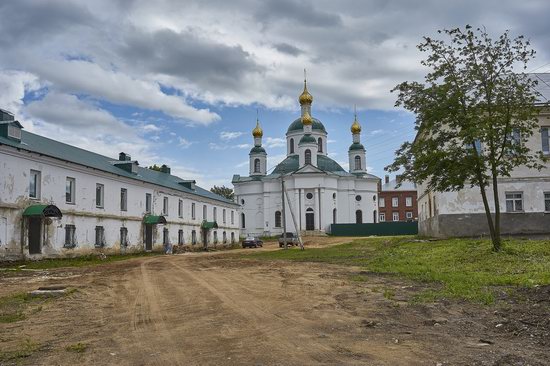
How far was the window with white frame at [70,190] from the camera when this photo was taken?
3077cm

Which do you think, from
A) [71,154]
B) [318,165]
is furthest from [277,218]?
[71,154]

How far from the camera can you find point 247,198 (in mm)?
79500

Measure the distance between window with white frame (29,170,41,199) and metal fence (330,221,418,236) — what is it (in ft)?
161

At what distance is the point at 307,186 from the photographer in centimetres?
7244

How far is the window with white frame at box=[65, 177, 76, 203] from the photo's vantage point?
3077 cm

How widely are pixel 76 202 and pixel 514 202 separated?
2824 centimetres

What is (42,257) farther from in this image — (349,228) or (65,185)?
(349,228)

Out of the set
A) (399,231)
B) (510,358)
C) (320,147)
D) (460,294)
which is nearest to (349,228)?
(399,231)

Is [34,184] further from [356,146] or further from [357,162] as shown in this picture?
[356,146]

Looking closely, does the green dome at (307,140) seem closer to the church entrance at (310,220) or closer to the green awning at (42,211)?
the church entrance at (310,220)

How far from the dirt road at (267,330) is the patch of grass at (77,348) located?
0.08 m

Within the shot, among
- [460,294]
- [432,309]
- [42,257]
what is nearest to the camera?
[432,309]

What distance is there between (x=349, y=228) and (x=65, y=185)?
4737 centimetres

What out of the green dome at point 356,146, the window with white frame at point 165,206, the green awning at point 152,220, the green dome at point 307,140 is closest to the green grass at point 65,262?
the green awning at point 152,220
